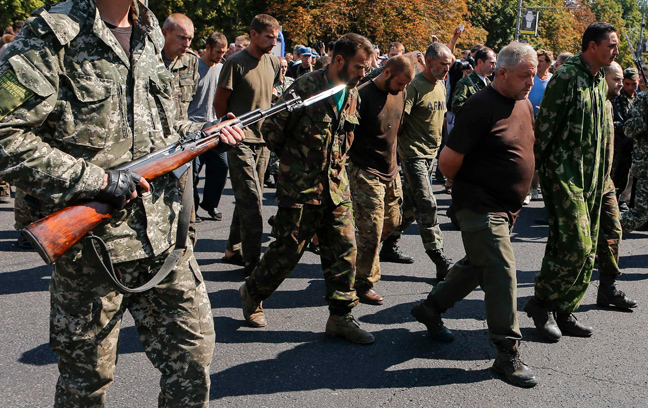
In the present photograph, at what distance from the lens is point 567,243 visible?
4.45 metres

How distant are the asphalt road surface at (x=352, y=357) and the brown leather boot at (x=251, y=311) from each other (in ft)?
0.21

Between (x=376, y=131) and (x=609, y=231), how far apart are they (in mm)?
1996

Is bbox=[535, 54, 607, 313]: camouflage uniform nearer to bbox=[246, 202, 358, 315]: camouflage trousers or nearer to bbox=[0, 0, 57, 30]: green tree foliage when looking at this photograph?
bbox=[246, 202, 358, 315]: camouflage trousers

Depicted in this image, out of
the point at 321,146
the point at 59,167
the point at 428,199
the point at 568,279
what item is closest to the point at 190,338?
the point at 59,167

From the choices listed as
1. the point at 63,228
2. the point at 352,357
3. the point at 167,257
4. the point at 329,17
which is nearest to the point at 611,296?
the point at 352,357

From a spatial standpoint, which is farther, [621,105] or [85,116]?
[621,105]

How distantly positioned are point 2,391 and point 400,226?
13.1 feet

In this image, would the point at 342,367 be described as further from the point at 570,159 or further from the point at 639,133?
the point at 639,133

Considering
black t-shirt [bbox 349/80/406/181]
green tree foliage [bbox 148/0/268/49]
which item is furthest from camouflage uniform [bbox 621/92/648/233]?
green tree foliage [bbox 148/0/268/49]

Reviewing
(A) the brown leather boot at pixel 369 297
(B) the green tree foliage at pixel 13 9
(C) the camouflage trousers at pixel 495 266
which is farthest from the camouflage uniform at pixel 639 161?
(B) the green tree foliage at pixel 13 9

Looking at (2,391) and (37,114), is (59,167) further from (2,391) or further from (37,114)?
(2,391)

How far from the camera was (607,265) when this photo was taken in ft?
17.7

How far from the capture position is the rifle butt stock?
7.32ft

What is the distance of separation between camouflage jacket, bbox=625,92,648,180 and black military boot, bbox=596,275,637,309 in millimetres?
1941
